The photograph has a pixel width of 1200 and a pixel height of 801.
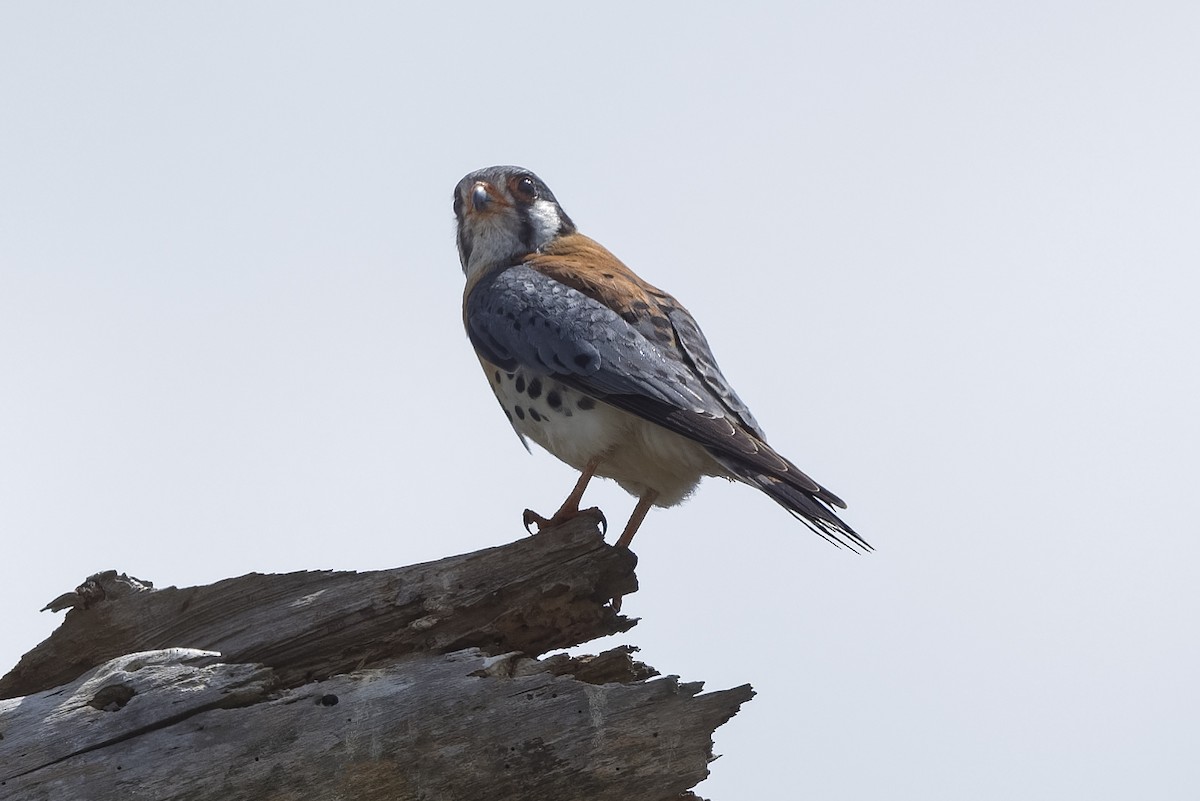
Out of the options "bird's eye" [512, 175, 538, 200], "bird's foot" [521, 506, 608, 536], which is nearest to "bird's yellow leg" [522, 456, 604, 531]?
"bird's foot" [521, 506, 608, 536]

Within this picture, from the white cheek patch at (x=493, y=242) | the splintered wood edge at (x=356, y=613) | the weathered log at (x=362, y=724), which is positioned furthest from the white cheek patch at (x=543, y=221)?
the weathered log at (x=362, y=724)

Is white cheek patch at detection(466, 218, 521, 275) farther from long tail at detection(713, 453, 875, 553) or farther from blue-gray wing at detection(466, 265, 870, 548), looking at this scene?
long tail at detection(713, 453, 875, 553)

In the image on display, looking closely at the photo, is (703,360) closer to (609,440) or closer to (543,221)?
(609,440)

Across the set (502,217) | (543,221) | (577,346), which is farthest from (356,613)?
(543,221)

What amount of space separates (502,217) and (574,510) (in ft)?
6.93

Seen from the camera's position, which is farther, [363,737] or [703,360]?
[703,360]

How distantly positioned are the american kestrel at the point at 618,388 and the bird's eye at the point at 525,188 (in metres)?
0.49

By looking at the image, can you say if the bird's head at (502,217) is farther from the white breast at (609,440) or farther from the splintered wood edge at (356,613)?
the splintered wood edge at (356,613)

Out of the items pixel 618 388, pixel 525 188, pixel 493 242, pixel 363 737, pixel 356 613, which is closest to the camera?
pixel 363 737

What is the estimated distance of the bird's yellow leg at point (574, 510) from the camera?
19.8ft

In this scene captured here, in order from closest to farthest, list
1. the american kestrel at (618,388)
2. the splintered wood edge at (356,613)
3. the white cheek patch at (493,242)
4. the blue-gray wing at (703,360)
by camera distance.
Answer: the splintered wood edge at (356,613) → the american kestrel at (618,388) → the blue-gray wing at (703,360) → the white cheek patch at (493,242)

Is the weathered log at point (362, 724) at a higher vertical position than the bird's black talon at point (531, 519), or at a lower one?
lower

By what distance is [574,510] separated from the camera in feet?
20.3

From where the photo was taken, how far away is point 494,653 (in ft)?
17.6
